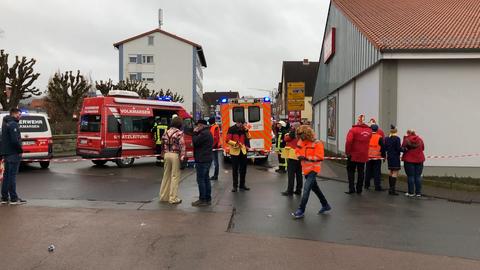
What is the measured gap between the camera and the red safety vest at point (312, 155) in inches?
350

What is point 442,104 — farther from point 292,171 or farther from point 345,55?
point 345,55

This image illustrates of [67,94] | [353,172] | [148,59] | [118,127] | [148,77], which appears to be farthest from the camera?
[148,59]

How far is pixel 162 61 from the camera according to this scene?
74.7 meters

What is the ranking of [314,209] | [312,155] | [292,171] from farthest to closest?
1. [292,171]
2. [314,209]
3. [312,155]

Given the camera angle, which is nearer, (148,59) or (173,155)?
(173,155)

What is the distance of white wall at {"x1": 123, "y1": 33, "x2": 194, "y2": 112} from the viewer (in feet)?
243

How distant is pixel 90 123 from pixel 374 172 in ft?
32.3

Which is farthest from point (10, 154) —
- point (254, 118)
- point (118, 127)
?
point (254, 118)

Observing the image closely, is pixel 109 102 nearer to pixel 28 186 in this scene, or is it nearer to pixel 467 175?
pixel 28 186

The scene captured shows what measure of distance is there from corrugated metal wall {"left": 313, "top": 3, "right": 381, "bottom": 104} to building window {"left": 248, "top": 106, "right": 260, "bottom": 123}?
4.06m

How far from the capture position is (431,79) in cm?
1547

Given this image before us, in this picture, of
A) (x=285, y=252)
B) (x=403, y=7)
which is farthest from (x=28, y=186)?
(x=403, y=7)

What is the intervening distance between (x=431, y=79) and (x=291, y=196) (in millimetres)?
6988

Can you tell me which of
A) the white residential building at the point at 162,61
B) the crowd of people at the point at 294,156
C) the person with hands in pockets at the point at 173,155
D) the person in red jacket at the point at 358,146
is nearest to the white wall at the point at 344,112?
the crowd of people at the point at 294,156
